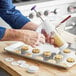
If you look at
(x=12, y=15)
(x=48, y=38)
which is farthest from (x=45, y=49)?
(x=12, y=15)

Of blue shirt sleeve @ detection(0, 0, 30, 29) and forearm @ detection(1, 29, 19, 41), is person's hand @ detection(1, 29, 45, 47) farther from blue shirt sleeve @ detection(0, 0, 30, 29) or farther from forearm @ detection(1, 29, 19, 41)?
blue shirt sleeve @ detection(0, 0, 30, 29)

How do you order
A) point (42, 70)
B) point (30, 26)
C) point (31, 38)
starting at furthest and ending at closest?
point (30, 26)
point (31, 38)
point (42, 70)

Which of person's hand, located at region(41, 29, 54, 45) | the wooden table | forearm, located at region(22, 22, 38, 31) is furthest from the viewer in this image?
forearm, located at region(22, 22, 38, 31)

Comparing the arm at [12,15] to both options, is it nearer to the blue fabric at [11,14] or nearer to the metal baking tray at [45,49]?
the blue fabric at [11,14]

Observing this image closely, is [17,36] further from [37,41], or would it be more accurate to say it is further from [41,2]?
[41,2]

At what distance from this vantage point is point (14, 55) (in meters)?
1.14

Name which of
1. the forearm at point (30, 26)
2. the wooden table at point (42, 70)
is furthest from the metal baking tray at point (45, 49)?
the forearm at point (30, 26)

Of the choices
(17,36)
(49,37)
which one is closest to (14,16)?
(17,36)

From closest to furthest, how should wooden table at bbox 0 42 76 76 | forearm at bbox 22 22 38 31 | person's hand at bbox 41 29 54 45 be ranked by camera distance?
wooden table at bbox 0 42 76 76
person's hand at bbox 41 29 54 45
forearm at bbox 22 22 38 31

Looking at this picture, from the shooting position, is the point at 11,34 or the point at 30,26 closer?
the point at 11,34

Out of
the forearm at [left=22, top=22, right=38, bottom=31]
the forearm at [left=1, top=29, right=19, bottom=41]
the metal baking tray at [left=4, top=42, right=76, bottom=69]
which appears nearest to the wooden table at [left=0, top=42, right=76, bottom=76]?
the metal baking tray at [left=4, top=42, right=76, bottom=69]

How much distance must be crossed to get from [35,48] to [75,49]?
0.19 m

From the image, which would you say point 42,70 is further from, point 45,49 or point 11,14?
point 11,14

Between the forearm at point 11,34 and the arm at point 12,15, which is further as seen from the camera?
the arm at point 12,15
